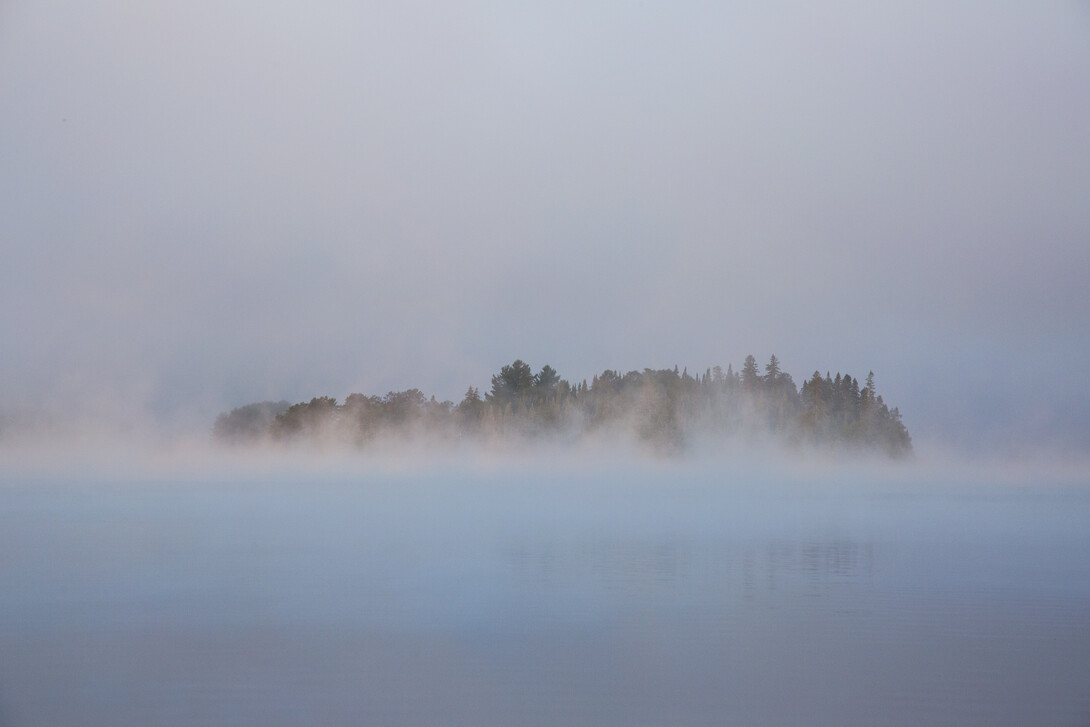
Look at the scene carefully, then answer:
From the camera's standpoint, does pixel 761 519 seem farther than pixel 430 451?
No

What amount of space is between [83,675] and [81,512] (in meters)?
35.4

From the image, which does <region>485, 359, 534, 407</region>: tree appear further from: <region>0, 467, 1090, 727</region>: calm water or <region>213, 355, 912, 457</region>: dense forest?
<region>0, 467, 1090, 727</region>: calm water

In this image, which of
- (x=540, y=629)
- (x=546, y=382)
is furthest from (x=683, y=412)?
(x=540, y=629)

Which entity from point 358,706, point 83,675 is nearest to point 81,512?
point 83,675

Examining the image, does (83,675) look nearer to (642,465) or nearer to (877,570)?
(877,570)

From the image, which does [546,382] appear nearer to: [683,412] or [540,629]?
[683,412]

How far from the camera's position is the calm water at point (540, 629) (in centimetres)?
1174

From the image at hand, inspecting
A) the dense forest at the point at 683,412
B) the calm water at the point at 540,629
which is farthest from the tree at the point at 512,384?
the calm water at the point at 540,629

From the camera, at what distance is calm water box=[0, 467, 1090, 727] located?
38.5 ft

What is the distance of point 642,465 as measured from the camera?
13838 centimetres

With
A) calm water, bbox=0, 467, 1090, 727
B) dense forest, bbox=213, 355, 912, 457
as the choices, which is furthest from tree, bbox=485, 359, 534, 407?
calm water, bbox=0, 467, 1090, 727

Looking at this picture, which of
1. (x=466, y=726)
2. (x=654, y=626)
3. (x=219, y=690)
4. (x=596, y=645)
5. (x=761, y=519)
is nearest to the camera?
(x=466, y=726)

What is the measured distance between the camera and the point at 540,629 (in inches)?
626

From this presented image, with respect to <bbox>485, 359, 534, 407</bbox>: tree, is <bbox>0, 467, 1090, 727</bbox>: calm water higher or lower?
lower
